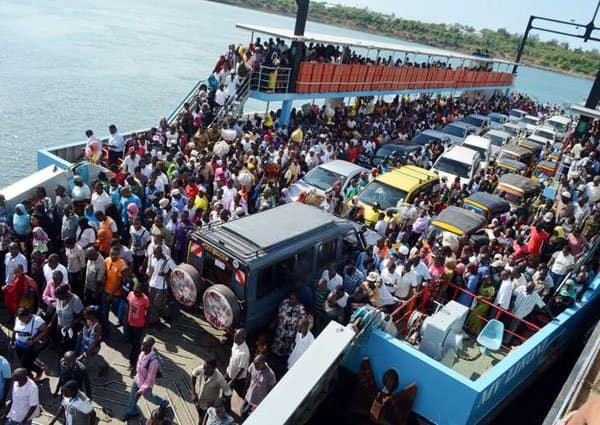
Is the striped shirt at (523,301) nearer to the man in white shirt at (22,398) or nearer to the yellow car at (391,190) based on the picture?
the yellow car at (391,190)

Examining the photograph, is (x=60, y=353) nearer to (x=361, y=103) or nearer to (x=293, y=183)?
(x=293, y=183)

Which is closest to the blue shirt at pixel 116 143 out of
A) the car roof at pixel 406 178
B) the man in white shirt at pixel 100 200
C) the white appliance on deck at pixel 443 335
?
the man in white shirt at pixel 100 200

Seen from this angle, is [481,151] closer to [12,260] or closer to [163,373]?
[163,373]

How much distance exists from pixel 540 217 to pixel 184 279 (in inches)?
338

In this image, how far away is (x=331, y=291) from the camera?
7211 millimetres

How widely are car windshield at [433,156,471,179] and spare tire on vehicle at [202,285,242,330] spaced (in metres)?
10.7

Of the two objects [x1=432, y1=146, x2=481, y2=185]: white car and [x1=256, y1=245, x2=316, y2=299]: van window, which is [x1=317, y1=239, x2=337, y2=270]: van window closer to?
[x1=256, y1=245, x2=316, y2=299]: van window

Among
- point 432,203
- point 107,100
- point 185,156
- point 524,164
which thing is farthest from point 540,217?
point 107,100

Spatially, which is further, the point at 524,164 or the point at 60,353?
the point at 524,164

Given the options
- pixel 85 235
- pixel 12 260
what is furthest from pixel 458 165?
pixel 12 260

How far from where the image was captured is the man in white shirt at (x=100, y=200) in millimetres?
8477

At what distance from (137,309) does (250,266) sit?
4.86 feet

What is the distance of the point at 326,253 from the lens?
312 inches

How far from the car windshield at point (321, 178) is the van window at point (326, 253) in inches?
171
